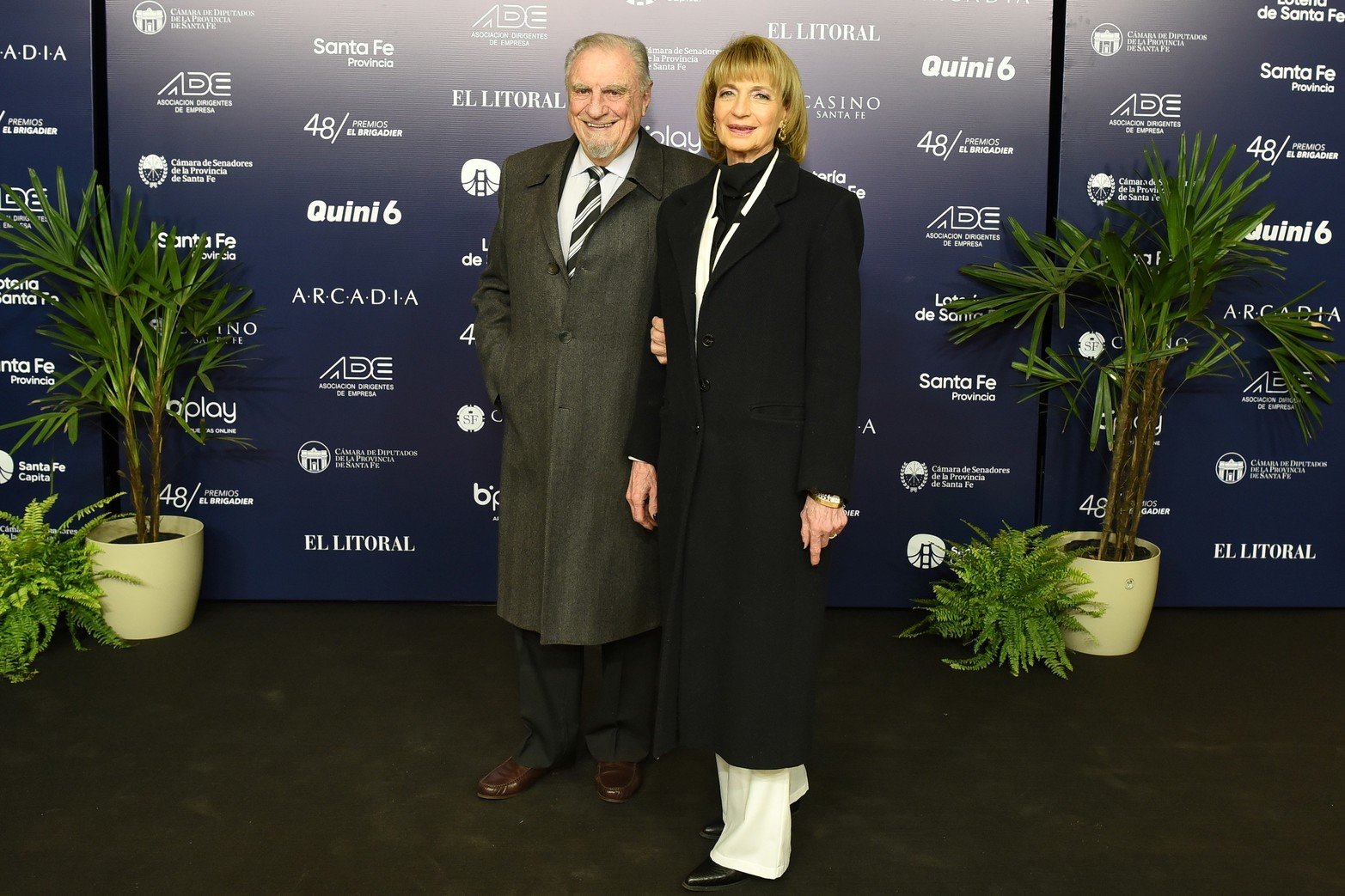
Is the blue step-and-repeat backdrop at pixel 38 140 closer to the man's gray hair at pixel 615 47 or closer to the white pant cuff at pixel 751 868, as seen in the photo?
the man's gray hair at pixel 615 47

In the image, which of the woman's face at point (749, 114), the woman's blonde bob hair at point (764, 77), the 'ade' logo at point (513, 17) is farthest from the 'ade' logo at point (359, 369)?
the woman's face at point (749, 114)

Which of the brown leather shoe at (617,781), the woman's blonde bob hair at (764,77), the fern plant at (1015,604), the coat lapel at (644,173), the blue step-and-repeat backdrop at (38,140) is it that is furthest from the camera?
the blue step-and-repeat backdrop at (38,140)

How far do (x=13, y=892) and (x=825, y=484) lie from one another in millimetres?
1900

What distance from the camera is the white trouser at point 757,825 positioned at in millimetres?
2508

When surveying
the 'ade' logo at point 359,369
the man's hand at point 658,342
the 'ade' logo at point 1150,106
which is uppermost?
the 'ade' logo at point 1150,106

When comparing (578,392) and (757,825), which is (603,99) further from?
(757,825)

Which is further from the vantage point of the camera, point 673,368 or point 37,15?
point 37,15

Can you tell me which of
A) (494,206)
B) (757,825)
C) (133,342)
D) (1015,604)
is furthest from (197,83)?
(1015,604)

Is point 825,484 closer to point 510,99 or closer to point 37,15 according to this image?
point 510,99

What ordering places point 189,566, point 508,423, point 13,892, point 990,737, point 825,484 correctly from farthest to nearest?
point 189,566
point 990,737
point 508,423
point 13,892
point 825,484

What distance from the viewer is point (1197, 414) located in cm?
441

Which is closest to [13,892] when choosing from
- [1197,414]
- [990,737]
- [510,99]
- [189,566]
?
[189,566]

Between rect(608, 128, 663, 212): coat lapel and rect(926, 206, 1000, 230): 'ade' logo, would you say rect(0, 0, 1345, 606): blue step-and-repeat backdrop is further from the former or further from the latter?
rect(608, 128, 663, 212): coat lapel

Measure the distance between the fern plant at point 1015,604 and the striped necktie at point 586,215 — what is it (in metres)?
1.92
